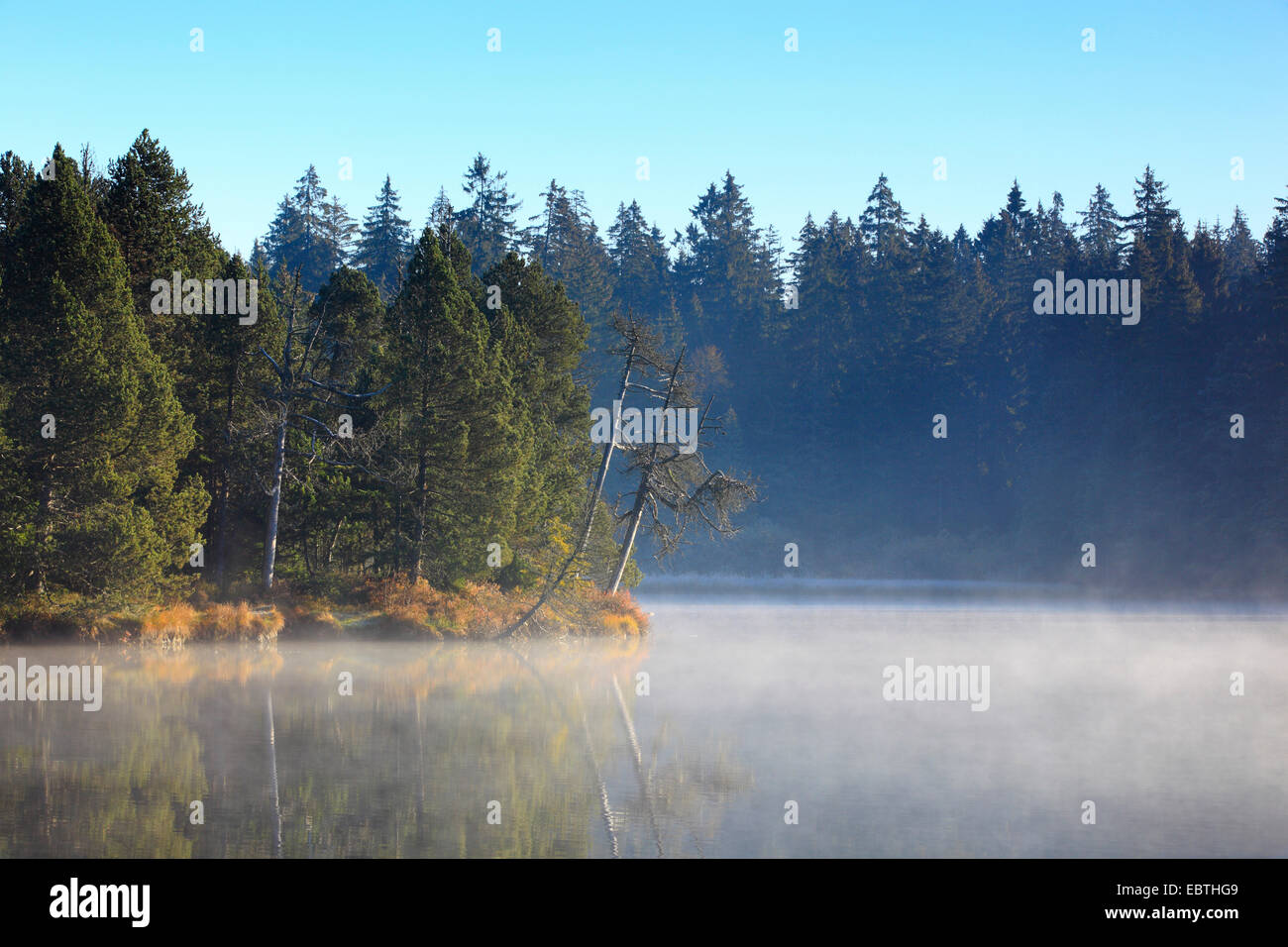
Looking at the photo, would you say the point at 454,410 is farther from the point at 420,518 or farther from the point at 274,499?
the point at 274,499

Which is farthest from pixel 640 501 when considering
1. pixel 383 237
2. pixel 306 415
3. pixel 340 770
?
pixel 383 237

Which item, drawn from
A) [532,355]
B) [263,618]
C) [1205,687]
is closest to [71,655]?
[263,618]

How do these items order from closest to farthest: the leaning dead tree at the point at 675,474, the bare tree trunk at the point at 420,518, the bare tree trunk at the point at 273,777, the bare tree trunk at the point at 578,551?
the bare tree trunk at the point at 273,777 < the bare tree trunk at the point at 578,551 < the bare tree trunk at the point at 420,518 < the leaning dead tree at the point at 675,474

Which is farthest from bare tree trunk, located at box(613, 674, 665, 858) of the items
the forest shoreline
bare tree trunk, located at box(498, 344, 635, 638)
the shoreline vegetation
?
the shoreline vegetation

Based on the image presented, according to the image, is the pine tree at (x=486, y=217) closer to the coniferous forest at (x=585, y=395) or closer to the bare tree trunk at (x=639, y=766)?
the coniferous forest at (x=585, y=395)

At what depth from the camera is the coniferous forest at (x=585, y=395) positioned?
32.3 meters

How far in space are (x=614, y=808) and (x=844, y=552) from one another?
281 ft

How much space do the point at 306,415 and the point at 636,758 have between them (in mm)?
25698

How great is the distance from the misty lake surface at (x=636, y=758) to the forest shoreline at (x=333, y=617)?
1.08 m

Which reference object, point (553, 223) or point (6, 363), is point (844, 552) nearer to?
point (553, 223)

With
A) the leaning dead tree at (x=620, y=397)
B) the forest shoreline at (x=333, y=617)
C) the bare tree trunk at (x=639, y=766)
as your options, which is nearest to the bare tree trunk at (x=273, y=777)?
the bare tree trunk at (x=639, y=766)

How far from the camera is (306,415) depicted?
4069 cm

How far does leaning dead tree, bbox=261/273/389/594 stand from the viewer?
38.9 metres
